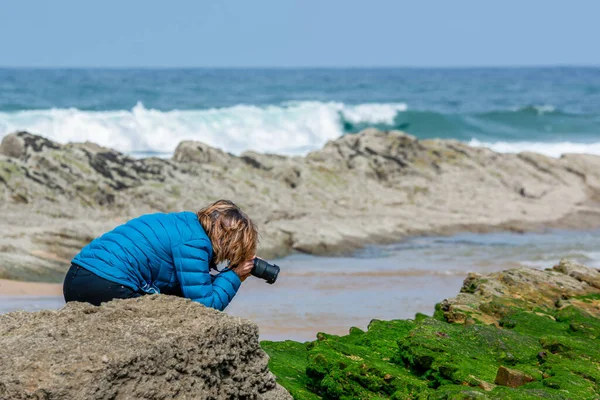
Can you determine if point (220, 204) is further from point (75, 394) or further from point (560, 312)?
point (560, 312)

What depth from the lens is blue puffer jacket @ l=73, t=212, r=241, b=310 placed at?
4.05 m

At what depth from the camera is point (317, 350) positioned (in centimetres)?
516

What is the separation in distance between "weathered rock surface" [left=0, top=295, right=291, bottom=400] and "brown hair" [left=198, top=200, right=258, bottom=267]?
290mm

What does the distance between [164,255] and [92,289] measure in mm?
385

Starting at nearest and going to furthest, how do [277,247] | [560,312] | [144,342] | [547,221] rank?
[144,342] → [560,312] → [277,247] → [547,221]

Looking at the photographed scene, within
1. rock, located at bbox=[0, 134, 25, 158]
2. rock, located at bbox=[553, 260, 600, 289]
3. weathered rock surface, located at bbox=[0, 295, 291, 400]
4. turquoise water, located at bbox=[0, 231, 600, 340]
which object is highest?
weathered rock surface, located at bbox=[0, 295, 291, 400]

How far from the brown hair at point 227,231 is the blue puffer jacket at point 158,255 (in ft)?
0.12


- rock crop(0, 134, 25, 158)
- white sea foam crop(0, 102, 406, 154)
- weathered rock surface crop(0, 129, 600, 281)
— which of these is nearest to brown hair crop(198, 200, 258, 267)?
weathered rock surface crop(0, 129, 600, 281)

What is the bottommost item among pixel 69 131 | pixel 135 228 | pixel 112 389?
pixel 69 131

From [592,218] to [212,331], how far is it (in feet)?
51.3

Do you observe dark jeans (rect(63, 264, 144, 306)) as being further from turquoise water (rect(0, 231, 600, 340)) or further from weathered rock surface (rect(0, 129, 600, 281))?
weathered rock surface (rect(0, 129, 600, 281))

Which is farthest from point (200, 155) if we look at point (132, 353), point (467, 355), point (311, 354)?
point (132, 353)

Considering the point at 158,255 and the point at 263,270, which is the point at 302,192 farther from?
the point at 158,255

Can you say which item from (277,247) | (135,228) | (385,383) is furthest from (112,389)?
(277,247)
